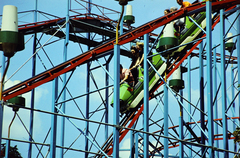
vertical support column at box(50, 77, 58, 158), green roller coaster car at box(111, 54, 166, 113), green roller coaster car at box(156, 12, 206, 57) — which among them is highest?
green roller coaster car at box(156, 12, 206, 57)

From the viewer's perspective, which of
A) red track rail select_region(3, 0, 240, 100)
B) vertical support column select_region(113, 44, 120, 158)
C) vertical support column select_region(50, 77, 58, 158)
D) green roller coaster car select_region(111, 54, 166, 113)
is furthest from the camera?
green roller coaster car select_region(111, 54, 166, 113)

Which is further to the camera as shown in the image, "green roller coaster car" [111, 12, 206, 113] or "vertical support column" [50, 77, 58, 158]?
"green roller coaster car" [111, 12, 206, 113]

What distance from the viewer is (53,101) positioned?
1424 cm

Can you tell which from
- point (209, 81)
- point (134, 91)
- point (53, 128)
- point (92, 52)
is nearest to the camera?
point (209, 81)

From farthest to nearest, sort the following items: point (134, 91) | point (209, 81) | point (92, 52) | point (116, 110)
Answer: point (134, 91), point (92, 52), point (209, 81), point (116, 110)

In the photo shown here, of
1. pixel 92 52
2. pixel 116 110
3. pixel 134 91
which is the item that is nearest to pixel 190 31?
pixel 134 91

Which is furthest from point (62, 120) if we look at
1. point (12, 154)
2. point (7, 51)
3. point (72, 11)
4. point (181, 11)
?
point (7, 51)

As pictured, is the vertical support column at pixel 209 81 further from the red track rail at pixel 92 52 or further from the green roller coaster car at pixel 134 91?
the green roller coaster car at pixel 134 91

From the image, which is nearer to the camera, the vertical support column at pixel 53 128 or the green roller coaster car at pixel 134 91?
the vertical support column at pixel 53 128

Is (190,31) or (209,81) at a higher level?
(190,31)

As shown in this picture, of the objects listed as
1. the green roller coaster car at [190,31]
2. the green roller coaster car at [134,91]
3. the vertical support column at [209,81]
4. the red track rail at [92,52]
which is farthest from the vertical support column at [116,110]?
the green roller coaster car at [190,31]

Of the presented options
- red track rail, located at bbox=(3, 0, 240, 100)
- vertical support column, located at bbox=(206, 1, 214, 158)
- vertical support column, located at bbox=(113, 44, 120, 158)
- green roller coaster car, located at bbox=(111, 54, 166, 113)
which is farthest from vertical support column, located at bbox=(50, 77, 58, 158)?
vertical support column, located at bbox=(206, 1, 214, 158)

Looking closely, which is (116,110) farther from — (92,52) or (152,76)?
(152,76)

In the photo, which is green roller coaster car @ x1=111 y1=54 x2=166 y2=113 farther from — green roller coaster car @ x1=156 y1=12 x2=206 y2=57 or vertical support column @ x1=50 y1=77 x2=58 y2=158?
vertical support column @ x1=50 y1=77 x2=58 y2=158
